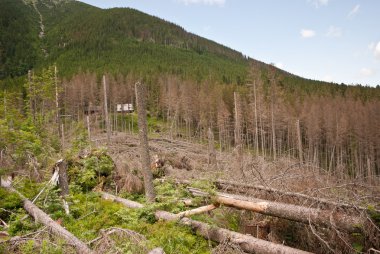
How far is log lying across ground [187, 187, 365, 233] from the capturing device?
18.6 ft

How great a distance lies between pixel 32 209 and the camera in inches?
311

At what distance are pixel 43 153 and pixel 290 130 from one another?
4682cm

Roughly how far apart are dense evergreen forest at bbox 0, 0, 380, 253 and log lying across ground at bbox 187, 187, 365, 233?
0.99 feet

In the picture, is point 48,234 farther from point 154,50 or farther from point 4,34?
point 4,34

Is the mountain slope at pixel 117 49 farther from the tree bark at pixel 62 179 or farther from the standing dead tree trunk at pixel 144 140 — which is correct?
the tree bark at pixel 62 179

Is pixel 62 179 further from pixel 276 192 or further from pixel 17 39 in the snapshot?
pixel 17 39

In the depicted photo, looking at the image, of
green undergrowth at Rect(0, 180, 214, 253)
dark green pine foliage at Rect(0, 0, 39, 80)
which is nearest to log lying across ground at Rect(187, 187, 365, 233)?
green undergrowth at Rect(0, 180, 214, 253)

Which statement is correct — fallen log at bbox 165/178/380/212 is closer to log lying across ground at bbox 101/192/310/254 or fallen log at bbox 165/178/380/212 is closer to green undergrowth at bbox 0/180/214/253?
log lying across ground at bbox 101/192/310/254

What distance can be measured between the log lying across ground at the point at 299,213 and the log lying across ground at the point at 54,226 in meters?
3.84

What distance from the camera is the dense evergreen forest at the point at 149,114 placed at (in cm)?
859

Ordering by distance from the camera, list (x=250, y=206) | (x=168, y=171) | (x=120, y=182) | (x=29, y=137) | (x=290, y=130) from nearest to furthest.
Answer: (x=250, y=206) → (x=29, y=137) → (x=120, y=182) → (x=168, y=171) → (x=290, y=130)

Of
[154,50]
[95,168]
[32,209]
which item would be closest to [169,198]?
[32,209]

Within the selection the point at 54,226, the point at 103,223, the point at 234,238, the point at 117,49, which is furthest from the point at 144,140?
the point at 117,49

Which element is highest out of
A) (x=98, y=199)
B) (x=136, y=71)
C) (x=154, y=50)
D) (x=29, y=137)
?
(x=154, y=50)
